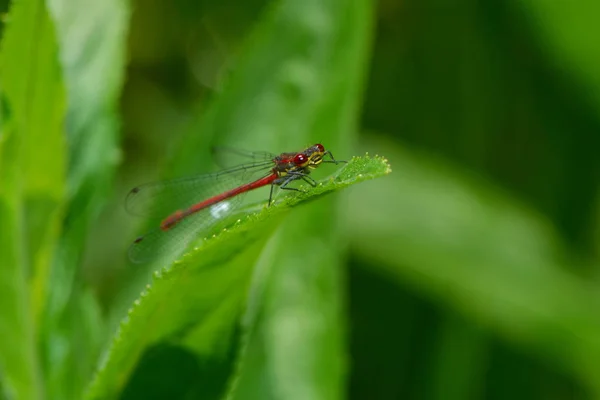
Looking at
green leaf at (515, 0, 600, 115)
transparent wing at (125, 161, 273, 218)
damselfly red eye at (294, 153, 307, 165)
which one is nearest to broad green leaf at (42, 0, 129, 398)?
transparent wing at (125, 161, 273, 218)

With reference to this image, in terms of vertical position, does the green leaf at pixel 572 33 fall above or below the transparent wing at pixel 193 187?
above

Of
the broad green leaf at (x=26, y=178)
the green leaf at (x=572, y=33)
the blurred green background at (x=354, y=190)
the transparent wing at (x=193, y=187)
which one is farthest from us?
the green leaf at (x=572, y=33)

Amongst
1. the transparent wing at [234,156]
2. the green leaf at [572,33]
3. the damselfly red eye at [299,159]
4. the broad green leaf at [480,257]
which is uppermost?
the green leaf at [572,33]

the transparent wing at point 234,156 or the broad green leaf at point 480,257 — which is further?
the broad green leaf at point 480,257

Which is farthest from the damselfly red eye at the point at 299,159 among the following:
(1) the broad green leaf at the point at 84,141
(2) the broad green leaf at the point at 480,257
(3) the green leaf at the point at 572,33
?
(3) the green leaf at the point at 572,33

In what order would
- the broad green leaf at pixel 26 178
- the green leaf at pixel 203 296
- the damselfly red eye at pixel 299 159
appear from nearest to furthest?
the green leaf at pixel 203 296
the broad green leaf at pixel 26 178
the damselfly red eye at pixel 299 159

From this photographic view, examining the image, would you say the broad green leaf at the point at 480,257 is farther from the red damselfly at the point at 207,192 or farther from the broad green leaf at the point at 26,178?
the broad green leaf at the point at 26,178
